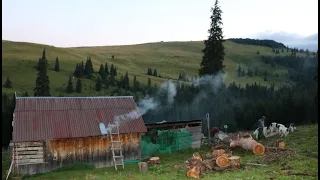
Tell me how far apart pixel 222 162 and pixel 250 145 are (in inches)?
228

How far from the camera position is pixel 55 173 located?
26.2 meters

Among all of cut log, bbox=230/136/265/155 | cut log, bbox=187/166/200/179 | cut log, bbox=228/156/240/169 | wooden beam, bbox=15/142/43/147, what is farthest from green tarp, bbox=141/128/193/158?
cut log, bbox=187/166/200/179

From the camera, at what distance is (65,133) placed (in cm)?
2784

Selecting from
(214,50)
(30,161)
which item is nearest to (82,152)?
(30,161)

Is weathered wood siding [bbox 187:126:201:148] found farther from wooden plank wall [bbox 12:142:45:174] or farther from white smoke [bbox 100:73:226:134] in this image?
wooden plank wall [bbox 12:142:45:174]

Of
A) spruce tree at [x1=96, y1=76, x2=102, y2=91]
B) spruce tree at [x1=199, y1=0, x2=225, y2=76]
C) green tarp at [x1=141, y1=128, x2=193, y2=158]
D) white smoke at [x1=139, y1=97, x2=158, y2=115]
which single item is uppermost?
spruce tree at [x1=199, y1=0, x2=225, y2=76]

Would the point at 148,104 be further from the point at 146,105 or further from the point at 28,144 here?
Result: the point at 28,144

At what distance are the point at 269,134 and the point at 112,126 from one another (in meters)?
15.0

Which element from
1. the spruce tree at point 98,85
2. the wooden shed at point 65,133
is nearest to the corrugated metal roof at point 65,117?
the wooden shed at point 65,133

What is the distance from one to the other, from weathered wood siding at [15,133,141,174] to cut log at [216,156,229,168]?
1004 centimetres

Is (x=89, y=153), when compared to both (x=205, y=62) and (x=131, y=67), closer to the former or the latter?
(x=205, y=62)

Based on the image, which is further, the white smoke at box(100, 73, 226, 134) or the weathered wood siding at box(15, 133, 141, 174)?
the white smoke at box(100, 73, 226, 134)

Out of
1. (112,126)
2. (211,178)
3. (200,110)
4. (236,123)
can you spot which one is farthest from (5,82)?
(211,178)

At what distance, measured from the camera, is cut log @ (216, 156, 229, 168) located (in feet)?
73.2
